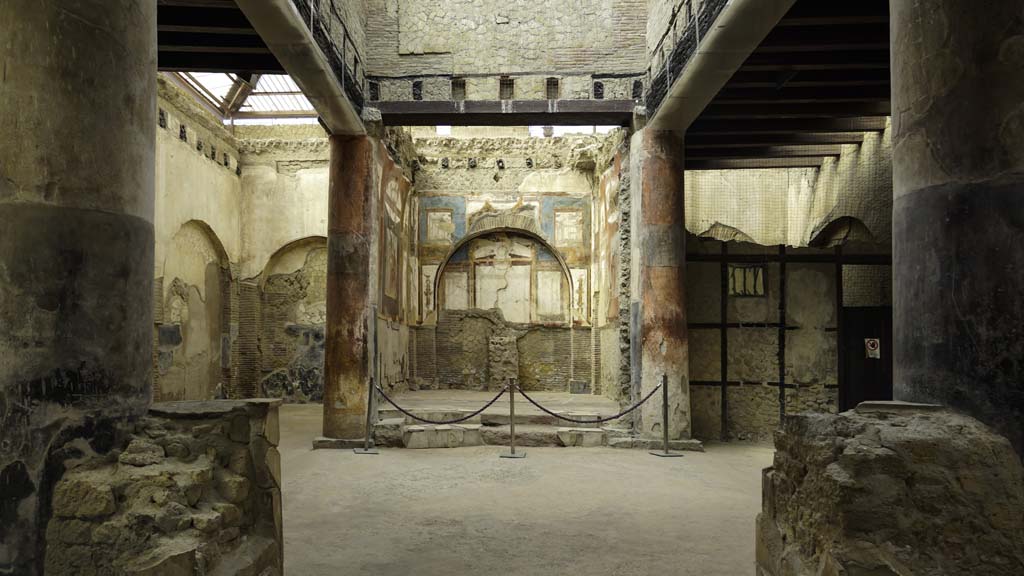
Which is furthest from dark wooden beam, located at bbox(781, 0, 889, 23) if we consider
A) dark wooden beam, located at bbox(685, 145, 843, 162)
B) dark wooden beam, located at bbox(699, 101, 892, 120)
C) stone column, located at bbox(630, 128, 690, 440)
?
dark wooden beam, located at bbox(685, 145, 843, 162)

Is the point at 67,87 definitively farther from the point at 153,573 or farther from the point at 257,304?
the point at 257,304

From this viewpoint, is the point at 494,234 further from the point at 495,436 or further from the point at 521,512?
the point at 521,512

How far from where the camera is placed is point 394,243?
1176 centimetres

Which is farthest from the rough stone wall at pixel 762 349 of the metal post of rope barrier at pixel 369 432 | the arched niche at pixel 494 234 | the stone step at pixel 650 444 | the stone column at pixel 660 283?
the arched niche at pixel 494 234

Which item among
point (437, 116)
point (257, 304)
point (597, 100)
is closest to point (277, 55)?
point (437, 116)

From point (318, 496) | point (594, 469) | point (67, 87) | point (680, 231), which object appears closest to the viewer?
point (67, 87)

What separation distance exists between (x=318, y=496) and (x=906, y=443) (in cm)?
491

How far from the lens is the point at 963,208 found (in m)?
2.81

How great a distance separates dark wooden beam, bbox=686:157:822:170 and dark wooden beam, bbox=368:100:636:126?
258cm

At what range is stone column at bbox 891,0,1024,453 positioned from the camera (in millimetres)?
2658

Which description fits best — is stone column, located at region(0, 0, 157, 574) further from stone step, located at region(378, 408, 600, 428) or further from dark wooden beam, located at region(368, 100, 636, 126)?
stone step, located at region(378, 408, 600, 428)

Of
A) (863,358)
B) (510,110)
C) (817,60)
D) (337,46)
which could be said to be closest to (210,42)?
(337,46)

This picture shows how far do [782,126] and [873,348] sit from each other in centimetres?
315

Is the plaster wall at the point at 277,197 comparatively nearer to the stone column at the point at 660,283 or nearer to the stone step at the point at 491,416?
the stone step at the point at 491,416
